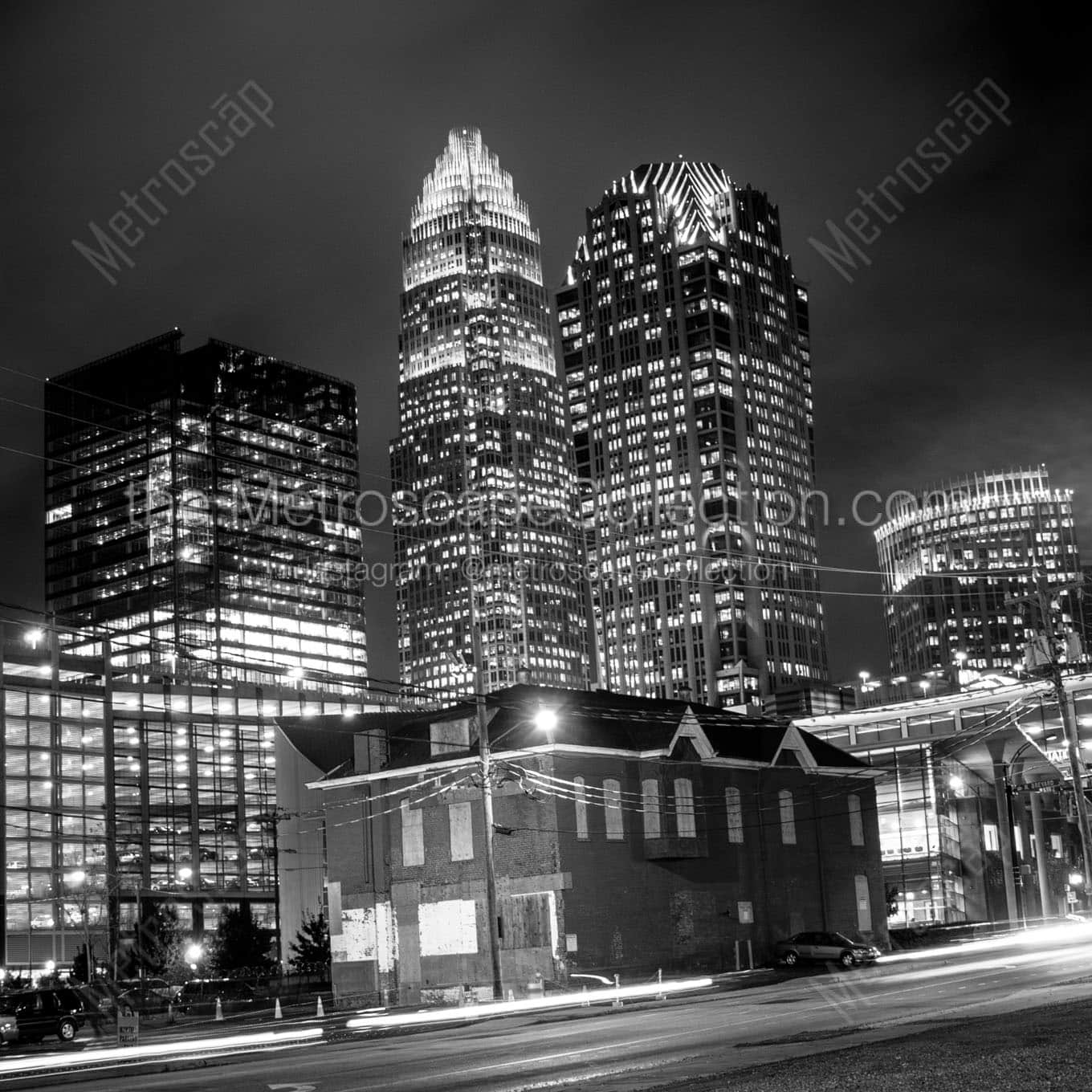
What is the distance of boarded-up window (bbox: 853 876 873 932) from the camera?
66438mm

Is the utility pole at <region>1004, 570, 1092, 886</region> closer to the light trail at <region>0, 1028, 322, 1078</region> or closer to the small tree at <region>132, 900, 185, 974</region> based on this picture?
the light trail at <region>0, 1028, 322, 1078</region>

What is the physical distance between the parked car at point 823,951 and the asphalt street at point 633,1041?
12.5 metres

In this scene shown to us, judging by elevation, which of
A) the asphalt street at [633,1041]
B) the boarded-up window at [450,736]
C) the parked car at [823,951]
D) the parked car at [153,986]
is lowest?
the parked car at [153,986]

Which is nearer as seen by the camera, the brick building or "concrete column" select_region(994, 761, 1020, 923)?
the brick building

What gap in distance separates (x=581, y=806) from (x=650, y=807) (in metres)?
3.67

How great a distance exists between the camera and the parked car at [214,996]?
5650 centimetres

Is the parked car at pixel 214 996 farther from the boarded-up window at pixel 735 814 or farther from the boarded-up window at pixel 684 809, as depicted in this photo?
the boarded-up window at pixel 735 814

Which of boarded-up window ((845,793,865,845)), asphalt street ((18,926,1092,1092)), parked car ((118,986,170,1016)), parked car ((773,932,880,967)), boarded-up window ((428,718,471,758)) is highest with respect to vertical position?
boarded-up window ((428,718,471,758))

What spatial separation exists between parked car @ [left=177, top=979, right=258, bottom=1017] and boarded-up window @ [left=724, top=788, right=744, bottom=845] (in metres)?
21.7

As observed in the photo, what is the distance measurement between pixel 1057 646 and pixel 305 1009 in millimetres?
31727

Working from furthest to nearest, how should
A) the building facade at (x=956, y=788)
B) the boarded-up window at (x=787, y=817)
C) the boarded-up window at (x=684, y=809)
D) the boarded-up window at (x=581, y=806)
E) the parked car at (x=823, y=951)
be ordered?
the building facade at (x=956, y=788), the boarded-up window at (x=787, y=817), the boarded-up window at (x=684, y=809), the boarded-up window at (x=581, y=806), the parked car at (x=823, y=951)

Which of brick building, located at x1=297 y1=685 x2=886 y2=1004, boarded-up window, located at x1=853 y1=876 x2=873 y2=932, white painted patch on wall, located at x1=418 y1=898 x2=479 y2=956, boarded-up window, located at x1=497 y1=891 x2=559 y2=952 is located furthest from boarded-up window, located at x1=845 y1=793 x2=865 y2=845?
white painted patch on wall, located at x1=418 y1=898 x2=479 y2=956

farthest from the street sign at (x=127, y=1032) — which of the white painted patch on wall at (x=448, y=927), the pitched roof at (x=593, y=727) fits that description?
the white painted patch on wall at (x=448, y=927)

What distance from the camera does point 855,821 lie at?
221ft
